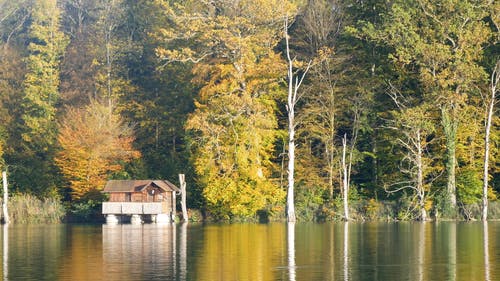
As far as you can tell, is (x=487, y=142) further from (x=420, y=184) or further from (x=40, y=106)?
(x=40, y=106)

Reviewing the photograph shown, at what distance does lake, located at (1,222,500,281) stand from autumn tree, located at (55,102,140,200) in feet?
44.7

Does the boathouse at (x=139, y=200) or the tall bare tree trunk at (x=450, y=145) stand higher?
the tall bare tree trunk at (x=450, y=145)

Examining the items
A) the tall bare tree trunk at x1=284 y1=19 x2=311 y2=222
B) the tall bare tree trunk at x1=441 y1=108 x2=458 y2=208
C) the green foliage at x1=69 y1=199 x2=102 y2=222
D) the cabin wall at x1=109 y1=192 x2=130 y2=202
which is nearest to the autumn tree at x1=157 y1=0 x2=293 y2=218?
the tall bare tree trunk at x1=284 y1=19 x2=311 y2=222

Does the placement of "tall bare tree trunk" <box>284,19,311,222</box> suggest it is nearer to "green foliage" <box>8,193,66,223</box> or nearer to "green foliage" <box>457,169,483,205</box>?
"green foliage" <box>457,169,483,205</box>

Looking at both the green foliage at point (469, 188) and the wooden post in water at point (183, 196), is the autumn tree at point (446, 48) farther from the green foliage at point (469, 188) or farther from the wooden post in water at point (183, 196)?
the wooden post in water at point (183, 196)

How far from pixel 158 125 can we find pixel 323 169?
48.6 ft

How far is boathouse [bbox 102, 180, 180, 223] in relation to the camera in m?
61.0

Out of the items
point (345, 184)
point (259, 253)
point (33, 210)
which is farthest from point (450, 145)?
point (259, 253)

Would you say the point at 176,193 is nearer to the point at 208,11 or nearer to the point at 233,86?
the point at 233,86

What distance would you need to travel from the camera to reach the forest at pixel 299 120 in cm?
5803

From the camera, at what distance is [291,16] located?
62.0 meters

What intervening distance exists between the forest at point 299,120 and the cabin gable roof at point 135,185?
1.85m

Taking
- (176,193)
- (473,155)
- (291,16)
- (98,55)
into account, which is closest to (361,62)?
(291,16)

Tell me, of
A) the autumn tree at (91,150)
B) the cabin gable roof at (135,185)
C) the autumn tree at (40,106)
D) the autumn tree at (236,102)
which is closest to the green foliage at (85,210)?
the autumn tree at (91,150)
